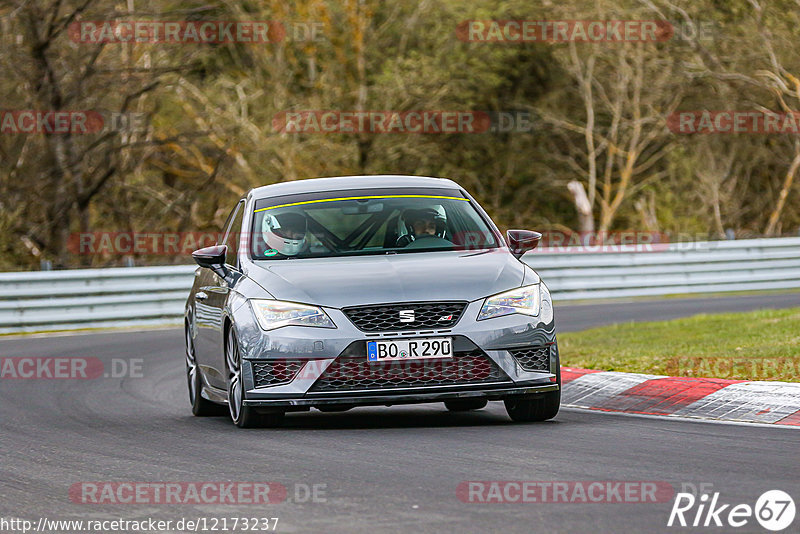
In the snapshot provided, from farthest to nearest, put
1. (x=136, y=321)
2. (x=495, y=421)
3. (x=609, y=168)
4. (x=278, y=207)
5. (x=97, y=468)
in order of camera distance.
→ (x=609, y=168) → (x=136, y=321) → (x=278, y=207) → (x=495, y=421) → (x=97, y=468)

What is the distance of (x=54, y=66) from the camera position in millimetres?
26641

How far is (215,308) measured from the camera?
33.6 ft

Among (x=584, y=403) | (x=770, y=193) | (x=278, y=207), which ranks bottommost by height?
(x=770, y=193)

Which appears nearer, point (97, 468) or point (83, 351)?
point (97, 468)

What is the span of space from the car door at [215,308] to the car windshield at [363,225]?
0.31m

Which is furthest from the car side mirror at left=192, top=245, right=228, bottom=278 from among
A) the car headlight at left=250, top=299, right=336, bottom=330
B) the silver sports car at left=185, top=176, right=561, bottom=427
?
the car headlight at left=250, top=299, right=336, bottom=330

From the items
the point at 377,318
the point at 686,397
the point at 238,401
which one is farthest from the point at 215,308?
the point at 686,397

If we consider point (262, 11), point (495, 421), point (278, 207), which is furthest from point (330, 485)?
point (262, 11)

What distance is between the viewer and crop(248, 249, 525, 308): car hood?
29.3 feet

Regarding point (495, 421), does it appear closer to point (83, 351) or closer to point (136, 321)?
point (83, 351)

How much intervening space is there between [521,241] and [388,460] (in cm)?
276

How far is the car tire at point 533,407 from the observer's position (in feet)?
30.8

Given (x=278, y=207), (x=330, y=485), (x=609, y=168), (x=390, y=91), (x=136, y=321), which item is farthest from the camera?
(x=609, y=168)

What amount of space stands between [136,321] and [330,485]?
16.0 m
